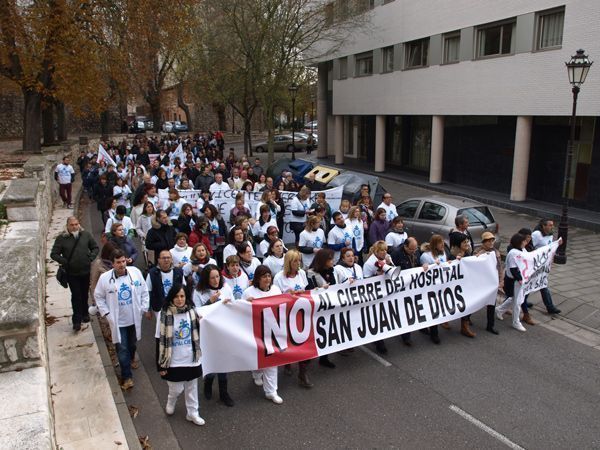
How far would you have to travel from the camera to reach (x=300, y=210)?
41.4 feet

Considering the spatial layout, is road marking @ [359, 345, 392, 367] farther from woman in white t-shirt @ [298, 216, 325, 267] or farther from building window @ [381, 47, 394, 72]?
building window @ [381, 47, 394, 72]

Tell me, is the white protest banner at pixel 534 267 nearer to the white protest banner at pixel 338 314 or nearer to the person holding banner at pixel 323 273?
the white protest banner at pixel 338 314

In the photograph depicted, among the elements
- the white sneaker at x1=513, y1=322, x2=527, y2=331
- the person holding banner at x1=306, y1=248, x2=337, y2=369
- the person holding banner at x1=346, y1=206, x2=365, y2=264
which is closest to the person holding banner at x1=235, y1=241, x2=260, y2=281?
the person holding banner at x1=306, y1=248, x2=337, y2=369

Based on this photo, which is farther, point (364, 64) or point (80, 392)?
point (364, 64)

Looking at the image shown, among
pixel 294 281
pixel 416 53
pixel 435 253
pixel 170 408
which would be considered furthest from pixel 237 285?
pixel 416 53

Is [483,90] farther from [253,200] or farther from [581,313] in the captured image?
[581,313]

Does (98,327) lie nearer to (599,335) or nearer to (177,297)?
(177,297)

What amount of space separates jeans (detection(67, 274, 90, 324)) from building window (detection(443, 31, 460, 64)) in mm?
19543

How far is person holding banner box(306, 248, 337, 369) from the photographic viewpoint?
24.3 ft

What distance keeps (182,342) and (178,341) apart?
0.05m

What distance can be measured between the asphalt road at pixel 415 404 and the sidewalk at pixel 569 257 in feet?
3.72

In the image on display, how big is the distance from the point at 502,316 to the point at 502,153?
14.2m

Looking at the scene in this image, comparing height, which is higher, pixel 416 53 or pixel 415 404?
pixel 416 53

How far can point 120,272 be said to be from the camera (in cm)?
679
